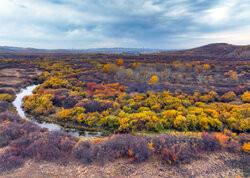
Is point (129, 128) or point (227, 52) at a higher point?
point (227, 52)

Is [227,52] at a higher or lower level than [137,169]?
higher

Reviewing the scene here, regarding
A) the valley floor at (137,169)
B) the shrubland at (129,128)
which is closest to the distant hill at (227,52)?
the shrubland at (129,128)

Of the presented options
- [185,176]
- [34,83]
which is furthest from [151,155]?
[34,83]

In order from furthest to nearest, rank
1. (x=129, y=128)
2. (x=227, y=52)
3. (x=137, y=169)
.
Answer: (x=227, y=52)
(x=129, y=128)
(x=137, y=169)

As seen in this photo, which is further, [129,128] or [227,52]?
[227,52]

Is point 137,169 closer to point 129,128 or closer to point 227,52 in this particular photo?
point 129,128

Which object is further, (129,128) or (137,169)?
(129,128)

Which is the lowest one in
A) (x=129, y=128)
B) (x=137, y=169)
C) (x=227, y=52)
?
(x=129, y=128)

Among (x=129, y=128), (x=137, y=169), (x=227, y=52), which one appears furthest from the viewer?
(x=227, y=52)

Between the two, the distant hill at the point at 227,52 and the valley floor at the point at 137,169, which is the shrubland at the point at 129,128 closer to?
the valley floor at the point at 137,169

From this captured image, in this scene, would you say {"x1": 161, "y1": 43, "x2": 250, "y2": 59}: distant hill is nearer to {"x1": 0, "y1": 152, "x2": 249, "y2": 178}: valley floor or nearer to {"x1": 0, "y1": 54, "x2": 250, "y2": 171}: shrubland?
{"x1": 0, "y1": 54, "x2": 250, "y2": 171}: shrubland

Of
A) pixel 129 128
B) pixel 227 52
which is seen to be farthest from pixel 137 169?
pixel 227 52
